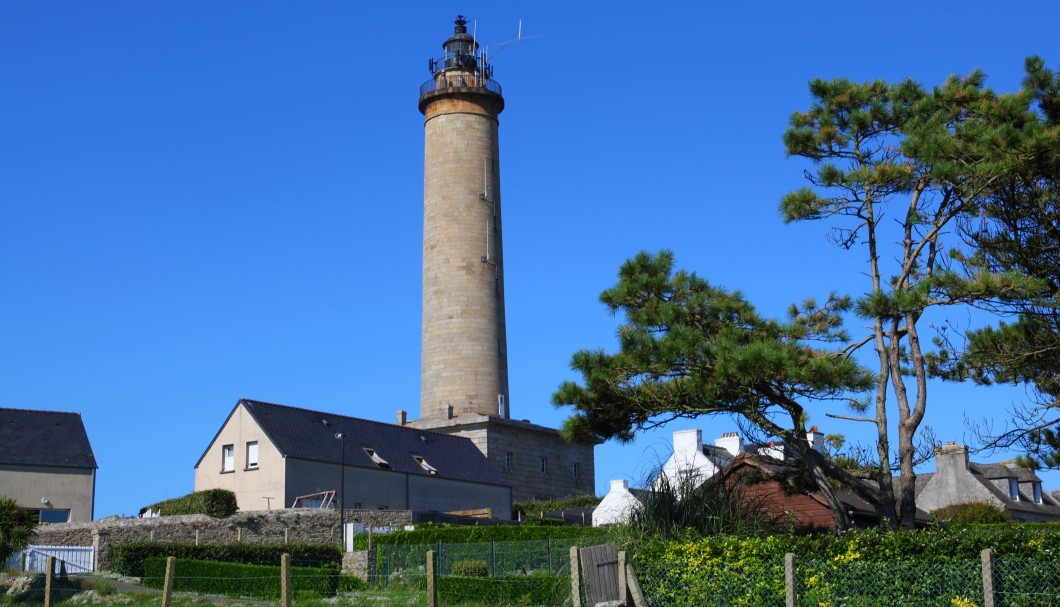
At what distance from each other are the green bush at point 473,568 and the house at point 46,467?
19379 millimetres

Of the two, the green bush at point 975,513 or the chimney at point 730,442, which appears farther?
the chimney at point 730,442

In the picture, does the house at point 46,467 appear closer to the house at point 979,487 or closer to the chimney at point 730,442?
the chimney at point 730,442

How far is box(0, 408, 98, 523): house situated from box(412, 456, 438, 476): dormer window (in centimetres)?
1116

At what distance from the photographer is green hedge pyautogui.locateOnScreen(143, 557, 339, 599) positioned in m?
22.4

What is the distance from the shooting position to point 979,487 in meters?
42.6

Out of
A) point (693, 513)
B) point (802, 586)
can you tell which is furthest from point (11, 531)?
point (802, 586)

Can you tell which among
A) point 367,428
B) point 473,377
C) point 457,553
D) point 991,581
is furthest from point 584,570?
point 473,377

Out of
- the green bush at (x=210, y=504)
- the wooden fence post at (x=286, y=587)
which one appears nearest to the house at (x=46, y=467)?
the green bush at (x=210, y=504)

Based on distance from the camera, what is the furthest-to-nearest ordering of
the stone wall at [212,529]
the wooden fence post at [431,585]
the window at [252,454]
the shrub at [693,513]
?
the window at [252,454]
the stone wall at [212,529]
the shrub at [693,513]
the wooden fence post at [431,585]

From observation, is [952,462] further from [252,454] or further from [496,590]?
[496,590]

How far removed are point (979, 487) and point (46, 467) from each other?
33381 millimetres

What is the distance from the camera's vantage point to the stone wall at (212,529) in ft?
96.1

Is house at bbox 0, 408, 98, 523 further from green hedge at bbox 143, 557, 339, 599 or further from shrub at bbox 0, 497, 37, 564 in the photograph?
shrub at bbox 0, 497, 37, 564

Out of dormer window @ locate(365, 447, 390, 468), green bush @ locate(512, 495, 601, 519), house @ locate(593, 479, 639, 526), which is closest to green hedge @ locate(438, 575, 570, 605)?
house @ locate(593, 479, 639, 526)
